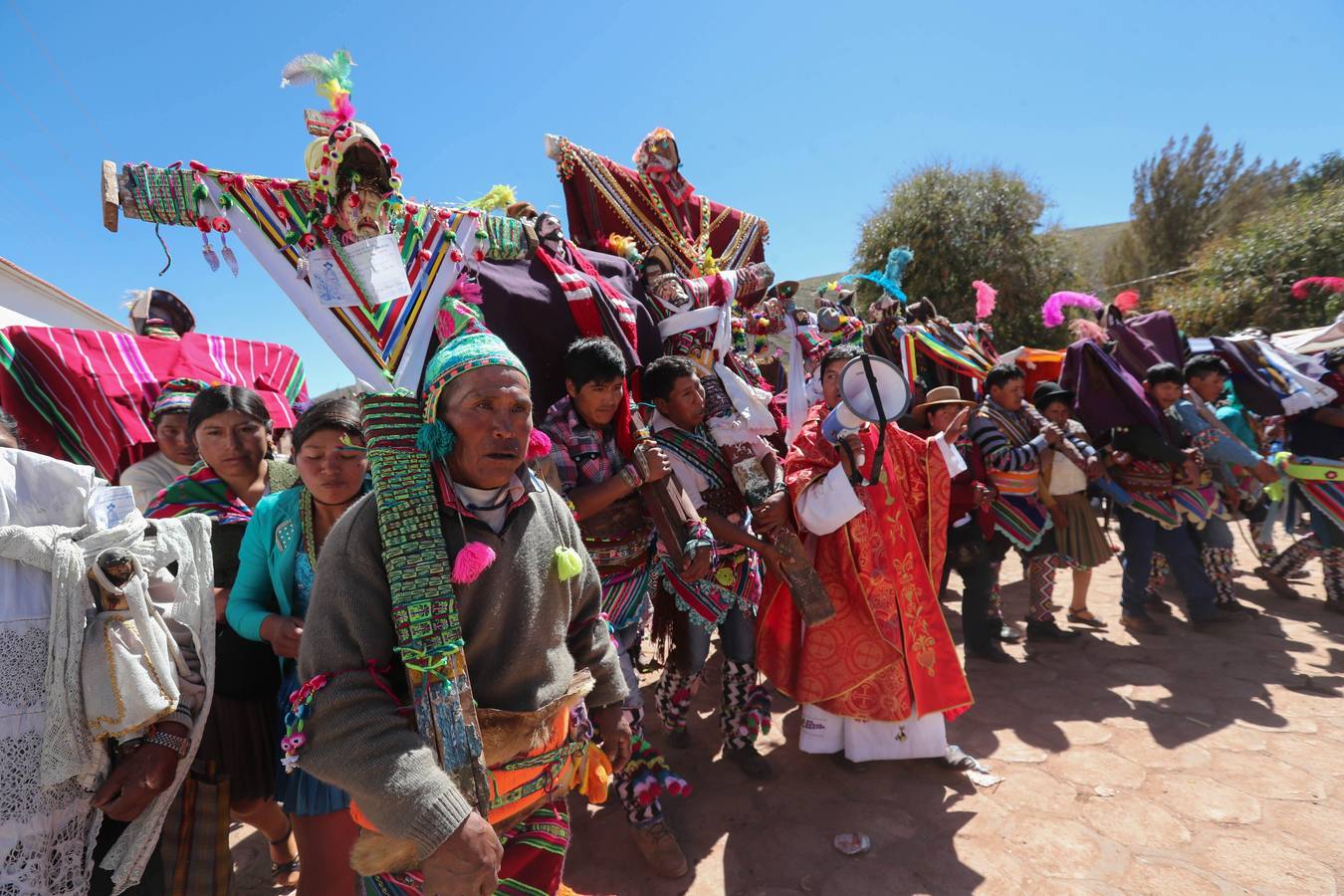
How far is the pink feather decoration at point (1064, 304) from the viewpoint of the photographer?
5816 millimetres

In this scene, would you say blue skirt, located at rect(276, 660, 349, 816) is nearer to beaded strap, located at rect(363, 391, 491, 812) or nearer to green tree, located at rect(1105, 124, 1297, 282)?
beaded strap, located at rect(363, 391, 491, 812)

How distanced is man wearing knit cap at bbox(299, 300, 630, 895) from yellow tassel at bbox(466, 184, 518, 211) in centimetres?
146

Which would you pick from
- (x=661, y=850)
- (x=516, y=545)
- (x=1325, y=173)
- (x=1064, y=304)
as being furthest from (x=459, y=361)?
(x=1325, y=173)

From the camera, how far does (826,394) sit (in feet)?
11.6

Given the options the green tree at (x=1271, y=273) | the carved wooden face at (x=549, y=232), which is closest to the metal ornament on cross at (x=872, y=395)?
the carved wooden face at (x=549, y=232)

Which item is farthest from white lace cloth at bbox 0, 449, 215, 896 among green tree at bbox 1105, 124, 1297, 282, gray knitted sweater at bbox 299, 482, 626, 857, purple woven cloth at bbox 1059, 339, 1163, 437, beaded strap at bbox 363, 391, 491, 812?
green tree at bbox 1105, 124, 1297, 282

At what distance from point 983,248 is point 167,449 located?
1614cm

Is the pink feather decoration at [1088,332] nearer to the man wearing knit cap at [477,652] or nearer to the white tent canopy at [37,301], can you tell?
the man wearing knit cap at [477,652]

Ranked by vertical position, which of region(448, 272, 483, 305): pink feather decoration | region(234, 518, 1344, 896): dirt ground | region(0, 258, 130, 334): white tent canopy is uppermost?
region(0, 258, 130, 334): white tent canopy

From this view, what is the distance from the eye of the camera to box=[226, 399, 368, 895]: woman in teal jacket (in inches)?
79.6

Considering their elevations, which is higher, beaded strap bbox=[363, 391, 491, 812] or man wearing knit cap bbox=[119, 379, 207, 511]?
man wearing knit cap bbox=[119, 379, 207, 511]

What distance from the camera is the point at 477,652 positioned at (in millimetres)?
1586

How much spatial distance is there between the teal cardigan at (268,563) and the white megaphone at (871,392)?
7.47ft

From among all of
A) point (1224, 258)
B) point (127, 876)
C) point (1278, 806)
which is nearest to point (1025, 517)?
point (1278, 806)
